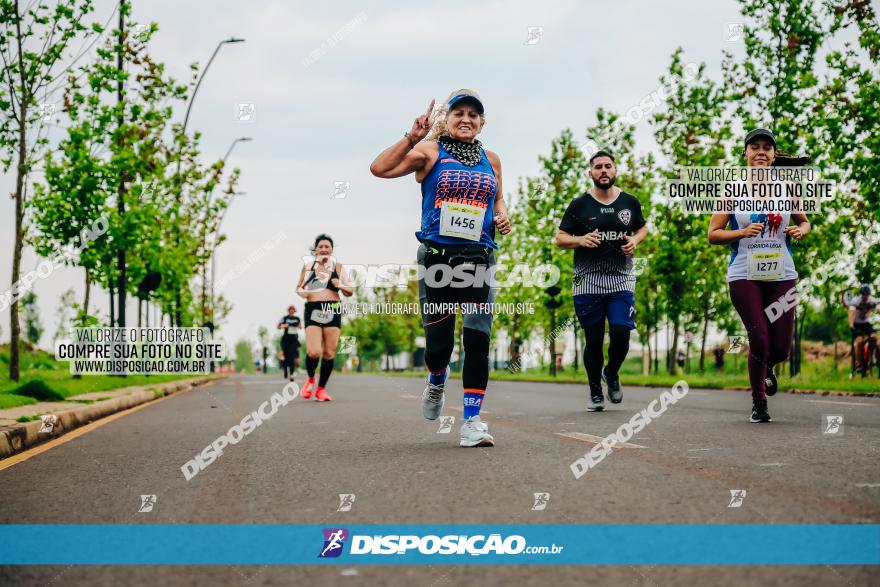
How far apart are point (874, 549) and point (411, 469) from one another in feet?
8.41

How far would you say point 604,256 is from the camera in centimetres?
914

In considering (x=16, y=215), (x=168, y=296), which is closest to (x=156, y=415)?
(x=16, y=215)

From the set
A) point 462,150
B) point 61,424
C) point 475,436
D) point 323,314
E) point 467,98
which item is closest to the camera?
point 475,436

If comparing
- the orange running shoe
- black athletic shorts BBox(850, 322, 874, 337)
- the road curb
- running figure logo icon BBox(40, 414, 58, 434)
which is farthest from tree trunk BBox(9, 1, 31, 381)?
black athletic shorts BBox(850, 322, 874, 337)

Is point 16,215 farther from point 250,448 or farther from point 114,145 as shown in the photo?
point 250,448

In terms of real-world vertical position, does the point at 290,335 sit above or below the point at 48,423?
above

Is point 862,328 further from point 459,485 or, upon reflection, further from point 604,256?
point 459,485

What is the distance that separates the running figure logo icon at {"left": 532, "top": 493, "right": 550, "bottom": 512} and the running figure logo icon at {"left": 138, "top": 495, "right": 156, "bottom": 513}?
1650 mm

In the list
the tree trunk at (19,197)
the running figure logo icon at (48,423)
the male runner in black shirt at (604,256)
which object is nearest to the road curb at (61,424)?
the running figure logo icon at (48,423)

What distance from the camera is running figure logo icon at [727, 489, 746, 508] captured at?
3.65m

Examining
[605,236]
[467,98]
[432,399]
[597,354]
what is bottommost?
[432,399]

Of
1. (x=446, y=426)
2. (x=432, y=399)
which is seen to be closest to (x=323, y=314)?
(x=446, y=426)

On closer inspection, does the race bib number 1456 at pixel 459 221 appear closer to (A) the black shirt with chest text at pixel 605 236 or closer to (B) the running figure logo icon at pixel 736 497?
(B) the running figure logo icon at pixel 736 497

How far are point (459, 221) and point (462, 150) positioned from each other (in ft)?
1.75
